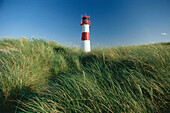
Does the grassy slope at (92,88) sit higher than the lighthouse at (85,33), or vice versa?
the lighthouse at (85,33)

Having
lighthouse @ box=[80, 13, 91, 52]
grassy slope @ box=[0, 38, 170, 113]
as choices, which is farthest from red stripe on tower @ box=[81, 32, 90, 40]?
grassy slope @ box=[0, 38, 170, 113]

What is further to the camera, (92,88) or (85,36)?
(85,36)

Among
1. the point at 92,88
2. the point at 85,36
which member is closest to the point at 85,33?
the point at 85,36

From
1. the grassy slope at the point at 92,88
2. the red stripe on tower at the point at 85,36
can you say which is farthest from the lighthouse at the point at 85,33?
the grassy slope at the point at 92,88

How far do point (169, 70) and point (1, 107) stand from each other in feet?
9.45

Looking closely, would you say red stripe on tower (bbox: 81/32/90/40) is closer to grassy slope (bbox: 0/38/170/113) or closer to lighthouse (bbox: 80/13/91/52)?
lighthouse (bbox: 80/13/91/52)

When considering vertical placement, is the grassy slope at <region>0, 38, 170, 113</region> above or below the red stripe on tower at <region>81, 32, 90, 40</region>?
below

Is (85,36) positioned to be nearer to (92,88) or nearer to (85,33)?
(85,33)

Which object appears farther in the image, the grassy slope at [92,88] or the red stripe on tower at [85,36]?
the red stripe on tower at [85,36]

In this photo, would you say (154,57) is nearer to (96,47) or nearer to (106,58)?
(106,58)

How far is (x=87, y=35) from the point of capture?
1184 cm

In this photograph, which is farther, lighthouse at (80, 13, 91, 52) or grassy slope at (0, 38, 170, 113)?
lighthouse at (80, 13, 91, 52)

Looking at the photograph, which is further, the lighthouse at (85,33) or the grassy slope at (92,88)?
the lighthouse at (85,33)

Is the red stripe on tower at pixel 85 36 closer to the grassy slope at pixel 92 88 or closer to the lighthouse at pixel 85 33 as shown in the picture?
the lighthouse at pixel 85 33
